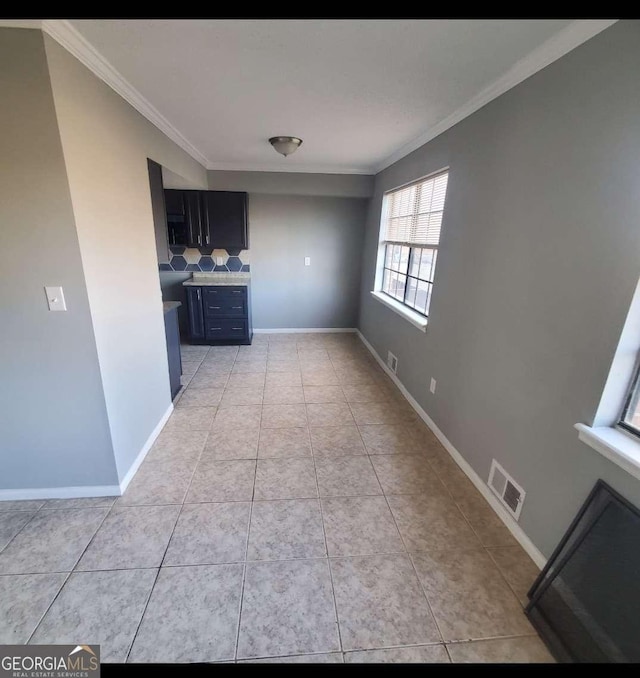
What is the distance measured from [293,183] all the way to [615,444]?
412 cm

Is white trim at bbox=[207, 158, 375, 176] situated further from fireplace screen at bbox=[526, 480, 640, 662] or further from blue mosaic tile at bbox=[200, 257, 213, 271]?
fireplace screen at bbox=[526, 480, 640, 662]

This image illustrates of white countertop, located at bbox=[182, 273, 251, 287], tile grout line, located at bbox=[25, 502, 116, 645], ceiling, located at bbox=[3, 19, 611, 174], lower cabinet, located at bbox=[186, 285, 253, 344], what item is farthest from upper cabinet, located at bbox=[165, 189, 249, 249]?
tile grout line, located at bbox=[25, 502, 116, 645]

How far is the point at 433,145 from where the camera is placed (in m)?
2.56

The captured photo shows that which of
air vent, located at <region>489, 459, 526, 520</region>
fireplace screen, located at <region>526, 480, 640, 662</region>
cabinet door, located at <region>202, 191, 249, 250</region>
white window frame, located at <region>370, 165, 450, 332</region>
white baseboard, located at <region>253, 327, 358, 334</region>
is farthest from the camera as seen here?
white baseboard, located at <region>253, 327, 358, 334</region>

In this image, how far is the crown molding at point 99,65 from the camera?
1.30 meters

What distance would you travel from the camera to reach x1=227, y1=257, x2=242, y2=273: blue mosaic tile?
15.7ft

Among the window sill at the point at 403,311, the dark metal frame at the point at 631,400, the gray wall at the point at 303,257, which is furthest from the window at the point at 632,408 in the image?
the gray wall at the point at 303,257

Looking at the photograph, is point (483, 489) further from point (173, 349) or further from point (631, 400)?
point (173, 349)

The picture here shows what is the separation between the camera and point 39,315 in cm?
156

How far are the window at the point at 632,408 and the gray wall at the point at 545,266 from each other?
0.35 ft

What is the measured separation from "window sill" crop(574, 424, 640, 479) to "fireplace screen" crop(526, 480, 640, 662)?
4.9 inches

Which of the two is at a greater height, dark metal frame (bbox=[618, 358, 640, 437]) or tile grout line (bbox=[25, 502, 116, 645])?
dark metal frame (bbox=[618, 358, 640, 437])

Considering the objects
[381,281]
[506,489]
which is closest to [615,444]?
[506,489]

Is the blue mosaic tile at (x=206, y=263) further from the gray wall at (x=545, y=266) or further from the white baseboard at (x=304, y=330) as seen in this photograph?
the gray wall at (x=545, y=266)
